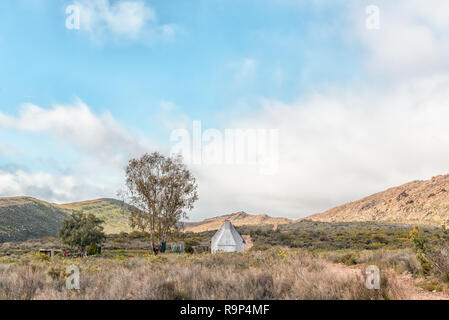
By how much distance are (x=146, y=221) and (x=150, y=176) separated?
450 cm

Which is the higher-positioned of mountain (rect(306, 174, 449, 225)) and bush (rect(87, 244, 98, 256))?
mountain (rect(306, 174, 449, 225))

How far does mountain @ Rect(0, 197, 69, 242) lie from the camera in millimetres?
62938

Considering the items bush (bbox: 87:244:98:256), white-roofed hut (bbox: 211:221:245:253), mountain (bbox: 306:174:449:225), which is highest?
mountain (bbox: 306:174:449:225)

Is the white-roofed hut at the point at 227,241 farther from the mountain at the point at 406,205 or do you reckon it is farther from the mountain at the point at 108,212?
the mountain at the point at 108,212

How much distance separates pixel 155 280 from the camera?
7762mm

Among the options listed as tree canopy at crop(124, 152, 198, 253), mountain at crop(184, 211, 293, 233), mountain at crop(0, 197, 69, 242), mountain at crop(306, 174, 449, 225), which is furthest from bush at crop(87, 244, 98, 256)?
mountain at crop(184, 211, 293, 233)

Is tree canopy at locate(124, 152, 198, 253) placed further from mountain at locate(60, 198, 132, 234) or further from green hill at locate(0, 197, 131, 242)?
mountain at locate(60, 198, 132, 234)

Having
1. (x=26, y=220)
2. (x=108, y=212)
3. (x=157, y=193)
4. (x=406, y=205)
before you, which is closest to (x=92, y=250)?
(x=157, y=193)

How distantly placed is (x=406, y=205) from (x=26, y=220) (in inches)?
3558

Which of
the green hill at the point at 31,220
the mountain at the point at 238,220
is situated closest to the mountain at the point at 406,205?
the mountain at the point at 238,220

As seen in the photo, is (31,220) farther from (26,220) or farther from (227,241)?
(227,241)

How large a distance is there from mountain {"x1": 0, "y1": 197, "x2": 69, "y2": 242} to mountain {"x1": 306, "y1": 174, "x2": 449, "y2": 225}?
240 ft

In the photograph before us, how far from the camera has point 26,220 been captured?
7225 centimetres
